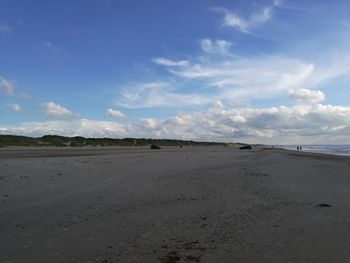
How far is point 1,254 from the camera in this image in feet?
16.5

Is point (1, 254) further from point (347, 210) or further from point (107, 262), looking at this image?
point (347, 210)

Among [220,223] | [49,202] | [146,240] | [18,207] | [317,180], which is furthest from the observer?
[317,180]

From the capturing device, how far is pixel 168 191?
1063cm

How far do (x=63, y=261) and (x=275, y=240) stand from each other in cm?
373

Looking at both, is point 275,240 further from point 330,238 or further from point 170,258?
point 170,258

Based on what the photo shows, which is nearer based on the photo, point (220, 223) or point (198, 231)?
point (198, 231)

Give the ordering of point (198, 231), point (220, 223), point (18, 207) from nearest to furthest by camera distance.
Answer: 1. point (198, 231)
2. point (220, 223)
3. point (18, 207)

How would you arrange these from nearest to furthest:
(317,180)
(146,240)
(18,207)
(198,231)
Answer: (146,240)
(198,231)
(18,207)
(317,180)

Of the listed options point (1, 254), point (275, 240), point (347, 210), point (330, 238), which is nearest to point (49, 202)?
point (1, 254)

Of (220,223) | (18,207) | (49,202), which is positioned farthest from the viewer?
(49,202)

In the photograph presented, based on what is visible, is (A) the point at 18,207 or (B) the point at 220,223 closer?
(B) the point at 220,223

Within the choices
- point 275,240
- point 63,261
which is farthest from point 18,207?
point 275,240

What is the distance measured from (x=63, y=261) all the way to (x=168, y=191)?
6048 millimetres

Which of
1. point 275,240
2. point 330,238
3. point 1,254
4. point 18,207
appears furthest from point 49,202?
point 330,238
